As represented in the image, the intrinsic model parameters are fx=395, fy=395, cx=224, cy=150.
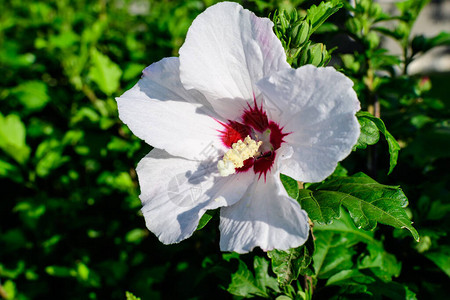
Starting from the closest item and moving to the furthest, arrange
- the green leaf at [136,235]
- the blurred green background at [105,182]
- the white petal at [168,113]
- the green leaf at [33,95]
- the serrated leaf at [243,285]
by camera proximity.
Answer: the white petal at [168,113], the serrated leaf at [243,285], the blurred green background at [105,182], the green leaf at [136,235], the green leaf at [33,95]

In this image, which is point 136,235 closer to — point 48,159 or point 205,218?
point 48,159

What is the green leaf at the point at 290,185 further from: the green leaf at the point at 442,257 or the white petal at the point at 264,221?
the green leaf at the point at 442,257

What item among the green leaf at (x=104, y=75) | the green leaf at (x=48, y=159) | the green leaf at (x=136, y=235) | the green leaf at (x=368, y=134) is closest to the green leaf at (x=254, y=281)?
the green leaf at (x=368, y=134)

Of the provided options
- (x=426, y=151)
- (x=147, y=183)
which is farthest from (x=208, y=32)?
(x=426, y=151)

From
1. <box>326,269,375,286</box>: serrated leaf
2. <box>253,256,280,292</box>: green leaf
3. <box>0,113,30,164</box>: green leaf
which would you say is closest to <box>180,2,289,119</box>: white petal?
<box>253,256,280,292</box>: green leaf

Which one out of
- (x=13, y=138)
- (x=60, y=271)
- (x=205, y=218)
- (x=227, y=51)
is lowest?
(x=60, y=271)

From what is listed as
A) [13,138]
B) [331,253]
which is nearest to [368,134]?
[331,253]

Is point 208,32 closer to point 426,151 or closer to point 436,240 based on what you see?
point 426,151
